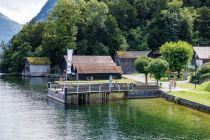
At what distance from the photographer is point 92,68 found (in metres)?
96.6

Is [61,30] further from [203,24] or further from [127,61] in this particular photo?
[203,24]

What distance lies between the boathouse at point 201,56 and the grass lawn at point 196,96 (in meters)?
32.7

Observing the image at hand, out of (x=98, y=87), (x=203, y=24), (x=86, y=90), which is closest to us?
(x=86, y=90)

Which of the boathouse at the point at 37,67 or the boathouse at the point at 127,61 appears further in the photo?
the boathouse at the point at 37,67

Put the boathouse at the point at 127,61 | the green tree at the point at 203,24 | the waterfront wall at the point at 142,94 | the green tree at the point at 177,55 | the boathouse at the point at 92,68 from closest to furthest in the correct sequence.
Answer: the waterfront wall at the point at 142,94 < the green tree at the point at 177,55 < the boathouse at the point at 92,68 < the boathouse at the point at 127,61 < the green tree at the point at 203,24


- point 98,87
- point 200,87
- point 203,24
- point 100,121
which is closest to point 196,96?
point 200,87

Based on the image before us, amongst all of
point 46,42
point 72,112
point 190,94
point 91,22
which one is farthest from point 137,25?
point 72,112

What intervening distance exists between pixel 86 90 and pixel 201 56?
42.1 m

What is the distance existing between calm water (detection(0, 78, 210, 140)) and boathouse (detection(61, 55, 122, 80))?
25.4 meters

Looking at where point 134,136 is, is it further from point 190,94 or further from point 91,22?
point 91,22

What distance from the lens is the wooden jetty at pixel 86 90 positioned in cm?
6681

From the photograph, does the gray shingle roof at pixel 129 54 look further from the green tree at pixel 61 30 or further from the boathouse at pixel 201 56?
the boathouse at pixel 201 56

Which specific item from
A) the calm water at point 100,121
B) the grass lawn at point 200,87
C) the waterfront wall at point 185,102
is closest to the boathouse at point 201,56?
the grass lawn at point 200,87

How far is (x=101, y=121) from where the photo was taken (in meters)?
52.5
